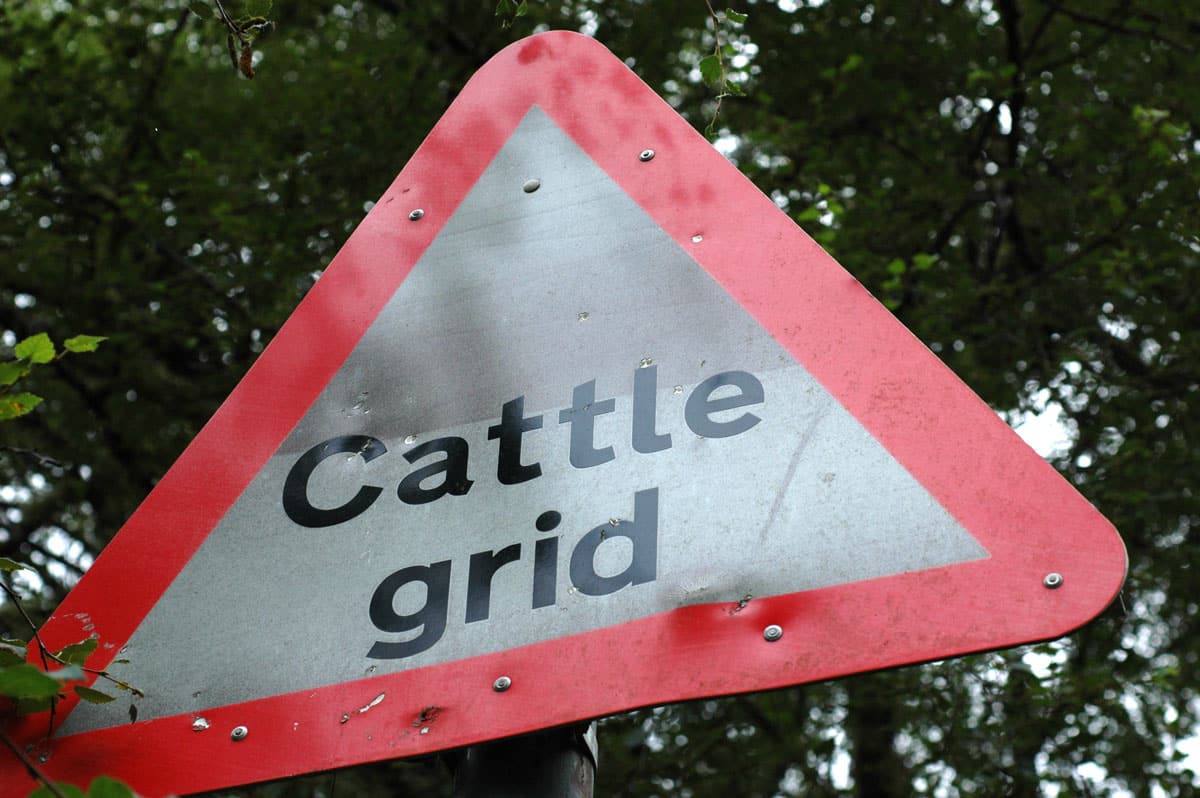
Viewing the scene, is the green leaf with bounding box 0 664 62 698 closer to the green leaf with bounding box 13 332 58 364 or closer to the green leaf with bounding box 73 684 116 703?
the green leaf with bounding box 73 684 116 703

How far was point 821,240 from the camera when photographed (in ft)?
12.0

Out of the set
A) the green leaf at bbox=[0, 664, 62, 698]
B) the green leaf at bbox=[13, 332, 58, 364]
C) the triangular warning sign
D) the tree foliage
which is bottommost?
the tree foliage

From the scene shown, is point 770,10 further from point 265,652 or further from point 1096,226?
point 265,652

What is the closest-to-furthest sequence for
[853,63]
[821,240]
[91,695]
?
[91,695] < [821,240] < [853,63]

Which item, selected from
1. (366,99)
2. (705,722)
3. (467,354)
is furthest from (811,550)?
(366,99)

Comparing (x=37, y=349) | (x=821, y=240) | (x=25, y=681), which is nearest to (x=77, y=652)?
(x=25, y=681)

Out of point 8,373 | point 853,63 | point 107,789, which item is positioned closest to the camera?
point 107,789

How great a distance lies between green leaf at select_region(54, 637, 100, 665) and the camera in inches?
47.2

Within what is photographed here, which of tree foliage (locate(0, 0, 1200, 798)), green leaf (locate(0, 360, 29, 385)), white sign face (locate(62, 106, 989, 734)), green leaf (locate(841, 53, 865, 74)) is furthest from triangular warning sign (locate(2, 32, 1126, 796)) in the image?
green leaf (locate(841, 53, 865, 74))

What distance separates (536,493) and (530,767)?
10.1 inches

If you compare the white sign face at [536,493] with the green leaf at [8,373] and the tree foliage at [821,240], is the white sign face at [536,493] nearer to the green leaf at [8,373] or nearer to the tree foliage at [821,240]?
the green leaf at [8,373]

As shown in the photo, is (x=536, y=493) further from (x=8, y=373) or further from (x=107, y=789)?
(x=8, y=373)

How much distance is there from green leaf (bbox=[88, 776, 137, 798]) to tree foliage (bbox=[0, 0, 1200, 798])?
291 centimetres

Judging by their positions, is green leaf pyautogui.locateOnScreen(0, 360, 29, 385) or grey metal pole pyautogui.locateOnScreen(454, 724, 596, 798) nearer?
grey metal pole pyautogui.locateOnScreen(454, 724, 596, 798)
